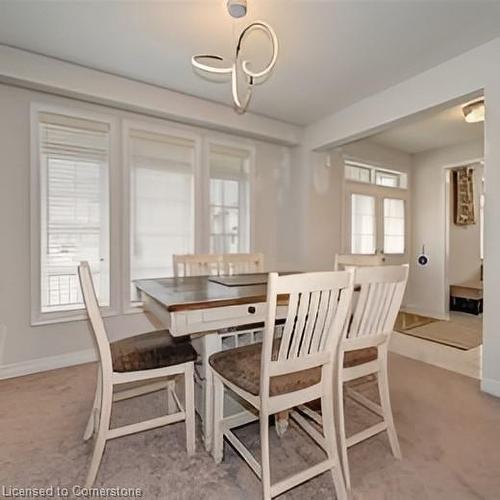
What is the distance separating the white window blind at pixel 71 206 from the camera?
2.88 m

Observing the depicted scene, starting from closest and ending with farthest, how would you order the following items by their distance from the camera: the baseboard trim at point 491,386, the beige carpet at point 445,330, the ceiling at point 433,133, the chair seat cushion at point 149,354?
the chair seat cushion at point 149,354 < the baseboard trim at point 491,386 < the beige carpet at point 445,330 < the ceiling at point 433,133

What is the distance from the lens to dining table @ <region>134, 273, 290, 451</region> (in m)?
1.49

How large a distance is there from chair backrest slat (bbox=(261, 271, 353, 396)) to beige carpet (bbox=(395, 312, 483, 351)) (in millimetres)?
2798

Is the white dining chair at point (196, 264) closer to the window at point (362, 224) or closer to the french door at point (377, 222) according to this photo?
the french door at point (377, 222)

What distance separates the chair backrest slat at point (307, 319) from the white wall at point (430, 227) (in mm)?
4368

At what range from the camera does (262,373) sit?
1.28m

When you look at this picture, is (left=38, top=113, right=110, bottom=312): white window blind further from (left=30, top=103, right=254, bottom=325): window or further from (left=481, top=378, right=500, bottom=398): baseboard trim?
(left=481, top=378, right=500, bottom=398): baseboard trim

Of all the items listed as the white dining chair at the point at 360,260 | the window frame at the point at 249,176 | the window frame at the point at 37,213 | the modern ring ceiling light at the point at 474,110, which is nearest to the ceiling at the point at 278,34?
the window frame at the point at 37,213

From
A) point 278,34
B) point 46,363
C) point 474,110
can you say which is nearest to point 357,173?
point 474,110

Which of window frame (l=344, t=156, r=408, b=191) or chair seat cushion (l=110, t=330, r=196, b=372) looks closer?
chair seat cushion (l=110, t=330, r=196, b=372)

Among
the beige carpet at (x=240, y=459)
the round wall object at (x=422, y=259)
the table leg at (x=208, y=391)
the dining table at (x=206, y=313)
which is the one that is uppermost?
the round wall object at (x=422, y=259)

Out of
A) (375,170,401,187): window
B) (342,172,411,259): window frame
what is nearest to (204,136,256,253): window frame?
(342,172,411,259): window frame

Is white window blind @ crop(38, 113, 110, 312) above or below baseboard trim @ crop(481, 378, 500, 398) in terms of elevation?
above

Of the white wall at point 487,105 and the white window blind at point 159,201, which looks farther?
the white window blind at point 159,201
